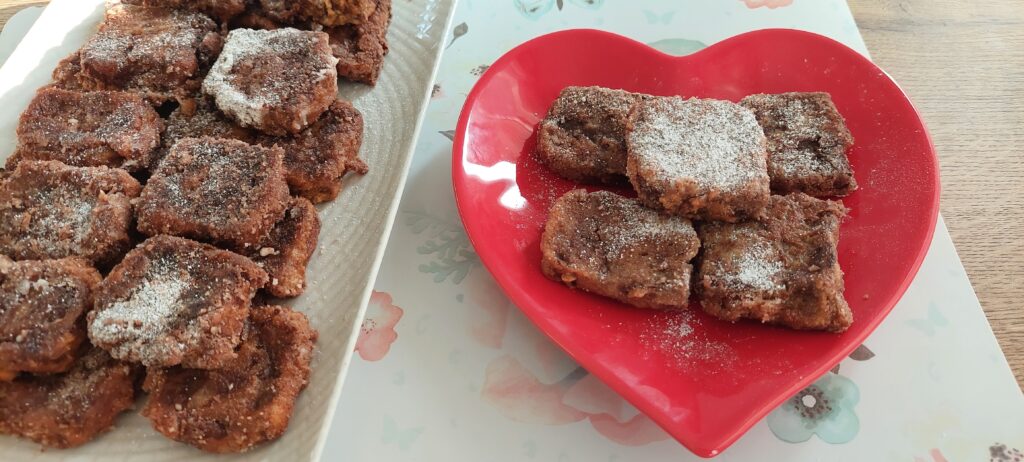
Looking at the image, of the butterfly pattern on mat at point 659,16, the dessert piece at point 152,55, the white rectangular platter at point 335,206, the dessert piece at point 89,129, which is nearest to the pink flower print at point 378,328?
the white rectangular platter at point 335,206

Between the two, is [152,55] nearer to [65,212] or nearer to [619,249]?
[65,212]

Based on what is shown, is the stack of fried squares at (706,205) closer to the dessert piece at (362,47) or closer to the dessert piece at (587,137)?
the dessert piece at (587,137)

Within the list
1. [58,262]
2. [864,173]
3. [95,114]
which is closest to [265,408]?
[58,262]

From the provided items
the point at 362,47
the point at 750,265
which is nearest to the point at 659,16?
the point at 362,47

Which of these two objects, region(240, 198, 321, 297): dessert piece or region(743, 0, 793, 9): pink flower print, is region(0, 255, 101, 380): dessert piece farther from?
region(743, 0, 793, 9): pink flower print

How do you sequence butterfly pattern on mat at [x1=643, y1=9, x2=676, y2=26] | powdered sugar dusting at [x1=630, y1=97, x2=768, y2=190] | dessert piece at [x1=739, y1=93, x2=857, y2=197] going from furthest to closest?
butterfly pattern on mat at [x1=643, y1=9, x2=676, y2=26]
dessert piece at [x1=739, y1=93, x2=857, y2=197]
powdered sugar dusting at [x1=630, y1=97, x2=768, y2=190]

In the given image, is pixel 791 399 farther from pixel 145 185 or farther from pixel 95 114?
pixel 95 114

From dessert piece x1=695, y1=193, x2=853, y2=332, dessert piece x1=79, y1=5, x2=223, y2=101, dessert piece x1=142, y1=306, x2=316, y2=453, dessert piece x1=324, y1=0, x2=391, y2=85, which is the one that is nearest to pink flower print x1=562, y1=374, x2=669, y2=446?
dessert piece x1=695, y1=193, x2=853, y2=332
